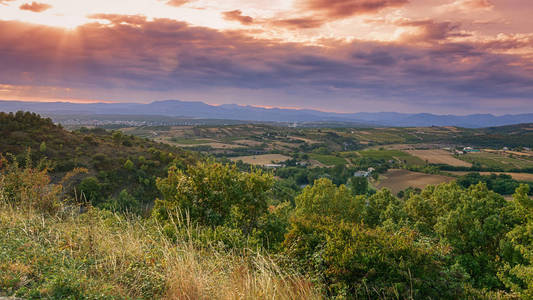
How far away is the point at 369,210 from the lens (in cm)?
3142

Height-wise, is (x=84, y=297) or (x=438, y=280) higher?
(x=84, y=297)

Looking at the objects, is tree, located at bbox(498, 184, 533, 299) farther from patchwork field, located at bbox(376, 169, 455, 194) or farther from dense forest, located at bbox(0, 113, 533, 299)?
patchwork field, located at bbox(376, 169, 455, 194)

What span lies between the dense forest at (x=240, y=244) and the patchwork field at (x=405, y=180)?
6449 centimetres

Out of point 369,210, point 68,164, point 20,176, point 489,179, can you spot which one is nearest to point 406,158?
point 489,179

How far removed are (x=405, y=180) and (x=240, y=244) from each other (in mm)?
103003

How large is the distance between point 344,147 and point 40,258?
20196 cm

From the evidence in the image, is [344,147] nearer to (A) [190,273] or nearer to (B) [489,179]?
(B) [489,179]

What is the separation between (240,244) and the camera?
920cm

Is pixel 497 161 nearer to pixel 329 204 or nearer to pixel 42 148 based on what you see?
pixel 329 204

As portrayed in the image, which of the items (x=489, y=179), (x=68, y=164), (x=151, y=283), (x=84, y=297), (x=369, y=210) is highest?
(x=84, y=297)

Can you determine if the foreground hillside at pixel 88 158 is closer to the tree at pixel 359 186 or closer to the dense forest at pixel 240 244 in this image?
the dense forest at pixel 240 244

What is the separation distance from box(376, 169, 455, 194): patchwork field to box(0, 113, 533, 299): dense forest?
2539 inches

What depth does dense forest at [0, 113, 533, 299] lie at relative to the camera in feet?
15.9

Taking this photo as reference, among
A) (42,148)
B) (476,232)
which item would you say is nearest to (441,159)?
(476,232)
